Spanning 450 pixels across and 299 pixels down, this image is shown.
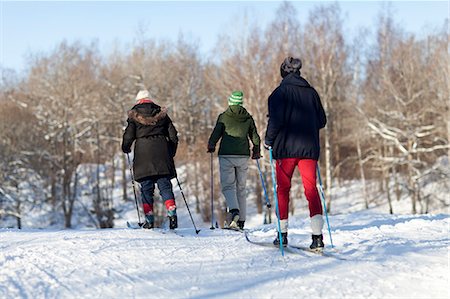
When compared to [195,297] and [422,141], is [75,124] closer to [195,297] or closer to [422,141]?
[422,141]

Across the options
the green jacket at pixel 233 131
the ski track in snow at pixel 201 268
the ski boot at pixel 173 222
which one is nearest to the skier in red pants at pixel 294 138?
the ski track in snow at pixel 201 268

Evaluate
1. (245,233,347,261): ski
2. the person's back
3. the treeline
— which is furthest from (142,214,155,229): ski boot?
the treeline

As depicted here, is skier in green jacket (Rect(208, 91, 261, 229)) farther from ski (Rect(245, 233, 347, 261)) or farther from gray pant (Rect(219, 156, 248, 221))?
ski (Rect(245, 233, 347, 261))

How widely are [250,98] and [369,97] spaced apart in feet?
29.6

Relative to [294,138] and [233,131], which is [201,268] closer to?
[294,138]

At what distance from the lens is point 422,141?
103 feet

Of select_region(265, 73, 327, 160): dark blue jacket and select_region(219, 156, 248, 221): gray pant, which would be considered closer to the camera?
select_region(265, 73, 327, 160): dark blue jacket

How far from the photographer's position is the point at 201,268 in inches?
194

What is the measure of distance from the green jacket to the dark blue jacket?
6.48 ft

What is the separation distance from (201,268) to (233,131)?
130 inches

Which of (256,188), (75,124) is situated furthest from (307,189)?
Result: (75,124)

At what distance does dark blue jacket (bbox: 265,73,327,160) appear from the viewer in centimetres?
583

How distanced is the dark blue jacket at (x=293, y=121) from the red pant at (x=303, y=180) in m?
0.08

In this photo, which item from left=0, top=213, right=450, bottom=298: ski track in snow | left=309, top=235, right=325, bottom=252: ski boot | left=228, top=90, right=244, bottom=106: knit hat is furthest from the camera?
left=228, top=90, right=244, bottom=106: knit hat
